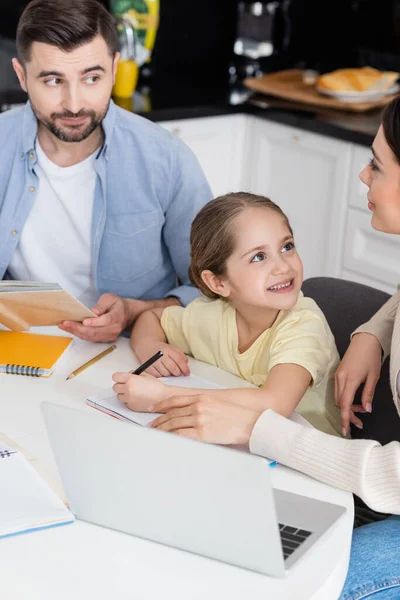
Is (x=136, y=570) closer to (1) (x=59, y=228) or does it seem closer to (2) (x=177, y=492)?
(2) (x=177, y=492)

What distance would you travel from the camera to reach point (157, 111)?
123 inches

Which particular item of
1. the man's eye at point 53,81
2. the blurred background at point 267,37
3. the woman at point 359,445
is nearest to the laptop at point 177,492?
→ the woman at point 359,445

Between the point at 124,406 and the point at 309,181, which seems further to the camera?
the point at 309,181

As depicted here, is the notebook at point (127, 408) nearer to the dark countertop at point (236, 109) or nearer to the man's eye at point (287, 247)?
the man's eye at point (287, 247)

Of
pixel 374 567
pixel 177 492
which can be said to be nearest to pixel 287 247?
pixel 374 567

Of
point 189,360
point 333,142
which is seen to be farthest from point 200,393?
point 333,142

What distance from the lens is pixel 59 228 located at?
2129 millimetres

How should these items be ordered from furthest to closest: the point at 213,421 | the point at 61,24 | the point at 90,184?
the point at 90,184
the point at 61,24
the point at 213,421

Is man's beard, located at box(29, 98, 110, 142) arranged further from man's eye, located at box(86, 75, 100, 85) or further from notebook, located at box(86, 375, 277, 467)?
notebook, located at box(86, 375, 277, 467)

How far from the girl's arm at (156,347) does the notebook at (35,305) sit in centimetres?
12

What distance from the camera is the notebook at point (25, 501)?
1208mm

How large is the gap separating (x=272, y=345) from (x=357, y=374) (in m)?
0.16

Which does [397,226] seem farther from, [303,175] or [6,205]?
[303,175]

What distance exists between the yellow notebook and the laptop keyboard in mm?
571
